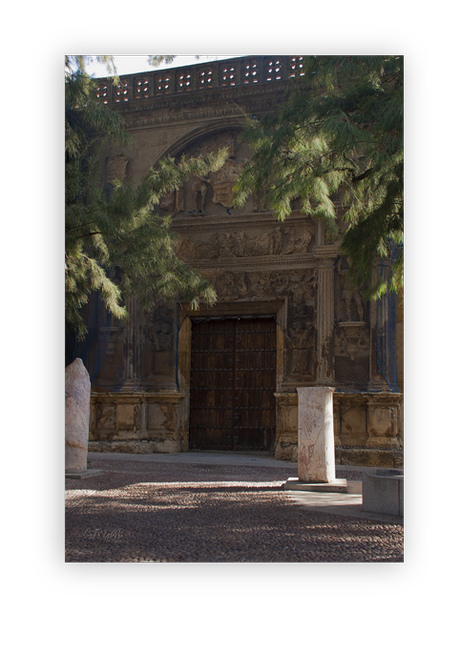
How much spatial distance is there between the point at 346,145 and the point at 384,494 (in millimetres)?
3586

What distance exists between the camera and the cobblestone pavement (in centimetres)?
466

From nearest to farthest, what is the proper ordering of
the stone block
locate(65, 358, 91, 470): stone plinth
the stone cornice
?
the stone block < locate(65, 358, 91, 470): stone plinth < the stone cornice

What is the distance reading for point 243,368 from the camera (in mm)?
12859

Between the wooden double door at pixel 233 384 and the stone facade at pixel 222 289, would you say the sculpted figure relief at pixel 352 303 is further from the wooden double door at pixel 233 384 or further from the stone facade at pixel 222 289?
the wooden double door at pixel 233 384

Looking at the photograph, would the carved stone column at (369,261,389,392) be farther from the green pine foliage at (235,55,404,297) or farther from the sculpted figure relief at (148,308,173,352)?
the sculpted figure relief at (148,308,173,352)

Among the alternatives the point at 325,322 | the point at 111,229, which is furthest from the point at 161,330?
the point at 111,229

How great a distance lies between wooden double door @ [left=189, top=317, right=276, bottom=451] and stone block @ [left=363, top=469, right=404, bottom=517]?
613cm

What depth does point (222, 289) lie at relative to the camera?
1288 centimetres

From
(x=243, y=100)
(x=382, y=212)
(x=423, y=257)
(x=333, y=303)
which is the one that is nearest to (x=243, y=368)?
(x=333, y=303)

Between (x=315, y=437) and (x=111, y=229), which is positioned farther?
(x=315, y=437)

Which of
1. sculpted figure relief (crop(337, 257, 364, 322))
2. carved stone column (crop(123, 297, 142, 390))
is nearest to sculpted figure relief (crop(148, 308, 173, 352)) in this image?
carved stone column (crop(123, 297, 142, 390))

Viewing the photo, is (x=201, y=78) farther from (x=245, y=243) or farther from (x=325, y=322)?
(x=325, y=322)

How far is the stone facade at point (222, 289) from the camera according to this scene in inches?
467

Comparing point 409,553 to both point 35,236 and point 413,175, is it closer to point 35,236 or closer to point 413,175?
point 413,175
